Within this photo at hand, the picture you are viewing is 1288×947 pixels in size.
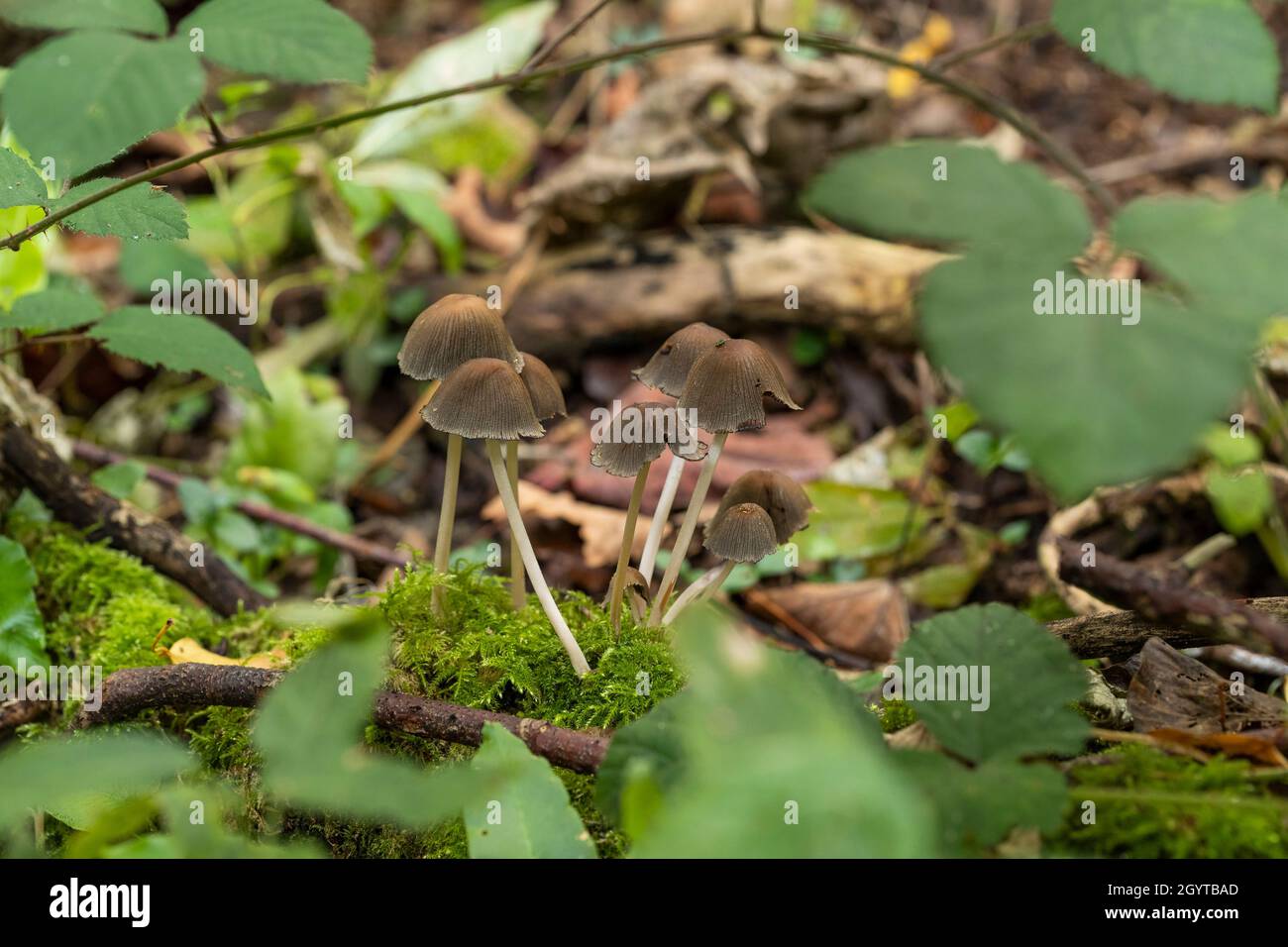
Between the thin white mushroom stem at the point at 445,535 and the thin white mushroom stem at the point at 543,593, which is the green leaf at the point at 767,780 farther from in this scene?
the thin white mushroom stem at the point at 445,535

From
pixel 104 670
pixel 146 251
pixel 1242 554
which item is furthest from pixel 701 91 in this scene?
pixel 104 670

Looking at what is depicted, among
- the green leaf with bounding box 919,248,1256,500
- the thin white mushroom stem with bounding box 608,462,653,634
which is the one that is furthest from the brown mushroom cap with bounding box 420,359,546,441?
the green leaf with bounding box 919,248,1256,500

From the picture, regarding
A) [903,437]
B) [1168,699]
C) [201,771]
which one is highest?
[903,437]

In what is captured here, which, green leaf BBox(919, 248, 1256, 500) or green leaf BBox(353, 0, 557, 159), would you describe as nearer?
green leaf BBox(919, 248, 1256, 500)

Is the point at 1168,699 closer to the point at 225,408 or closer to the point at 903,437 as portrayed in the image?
the point at 903,437

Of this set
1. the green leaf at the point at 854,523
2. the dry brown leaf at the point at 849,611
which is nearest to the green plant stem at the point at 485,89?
the dry brown leaf at the point at 849,611

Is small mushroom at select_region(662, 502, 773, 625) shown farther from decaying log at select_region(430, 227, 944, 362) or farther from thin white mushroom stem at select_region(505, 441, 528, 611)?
decaying log at select_region(430, 227, 944, 362)
